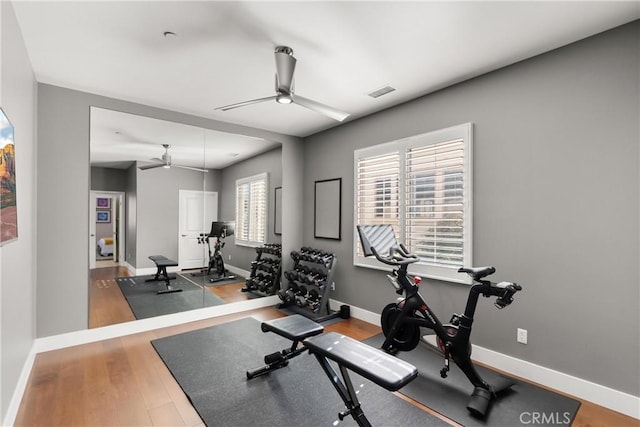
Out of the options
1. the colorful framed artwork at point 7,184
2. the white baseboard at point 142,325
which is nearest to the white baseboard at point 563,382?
the white baseboard at point 142,325

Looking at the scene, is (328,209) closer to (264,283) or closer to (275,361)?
(264,283)

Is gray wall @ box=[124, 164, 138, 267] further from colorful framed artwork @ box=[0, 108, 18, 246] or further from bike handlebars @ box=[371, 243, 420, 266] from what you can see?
bike handlebars @ box=[371, 243, 420, 266]

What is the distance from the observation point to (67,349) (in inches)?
124

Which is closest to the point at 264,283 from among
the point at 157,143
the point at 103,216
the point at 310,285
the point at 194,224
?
the point at 310,285

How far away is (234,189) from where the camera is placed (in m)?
4.52

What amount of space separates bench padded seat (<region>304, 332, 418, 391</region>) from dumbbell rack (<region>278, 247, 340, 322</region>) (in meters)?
1.94

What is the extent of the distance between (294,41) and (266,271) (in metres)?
3.31

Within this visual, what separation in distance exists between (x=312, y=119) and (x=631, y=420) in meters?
4.10

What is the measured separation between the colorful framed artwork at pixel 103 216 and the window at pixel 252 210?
5.12 feet

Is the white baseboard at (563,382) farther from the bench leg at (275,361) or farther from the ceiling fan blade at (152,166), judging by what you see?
the ceiling fan blade at (152,166)

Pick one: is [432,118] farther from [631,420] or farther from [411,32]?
[631,420]

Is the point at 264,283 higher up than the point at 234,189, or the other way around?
the point at 234,189

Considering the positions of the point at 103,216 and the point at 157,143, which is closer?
the point at 103,216

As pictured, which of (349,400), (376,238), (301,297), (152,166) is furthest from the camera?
(301,297)
